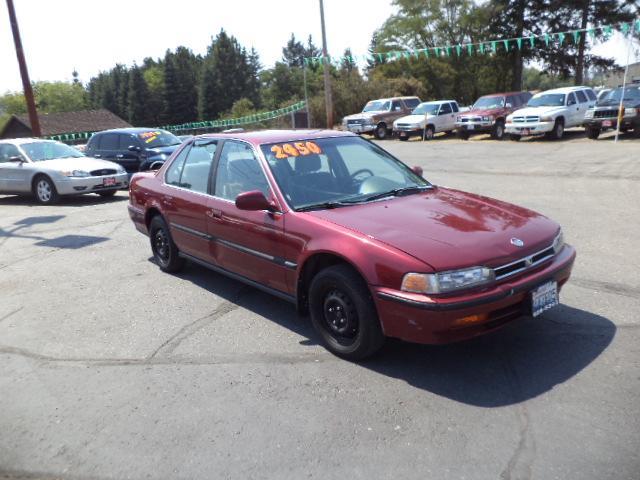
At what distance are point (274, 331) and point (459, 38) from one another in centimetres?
5418

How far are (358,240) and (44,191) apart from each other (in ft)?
34.4

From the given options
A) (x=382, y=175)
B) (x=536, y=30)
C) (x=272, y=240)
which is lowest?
(x=272, y=240)

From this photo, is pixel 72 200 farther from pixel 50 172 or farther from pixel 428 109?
pixel 428 109

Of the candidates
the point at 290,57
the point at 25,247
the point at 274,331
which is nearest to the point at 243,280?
the point at 274,331

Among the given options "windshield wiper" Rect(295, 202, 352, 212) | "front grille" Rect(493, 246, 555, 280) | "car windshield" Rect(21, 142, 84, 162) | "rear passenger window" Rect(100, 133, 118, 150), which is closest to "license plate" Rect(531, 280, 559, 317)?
"front grille" Rect(493, 246, 555, 280)

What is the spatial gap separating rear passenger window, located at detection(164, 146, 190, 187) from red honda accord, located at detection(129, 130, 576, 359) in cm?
8

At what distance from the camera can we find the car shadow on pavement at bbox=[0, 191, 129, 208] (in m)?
11.9

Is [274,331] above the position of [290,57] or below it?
below

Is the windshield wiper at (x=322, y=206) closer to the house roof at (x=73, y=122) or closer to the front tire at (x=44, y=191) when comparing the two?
the front tire at (x=44, y=191)

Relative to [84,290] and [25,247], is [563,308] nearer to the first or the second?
[84,290]

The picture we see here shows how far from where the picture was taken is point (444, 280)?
3.31 m

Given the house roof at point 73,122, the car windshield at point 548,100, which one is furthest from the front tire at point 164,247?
the house roof at point 73,122

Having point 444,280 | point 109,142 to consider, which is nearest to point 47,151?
point 109,142

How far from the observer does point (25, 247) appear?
26.4ft
